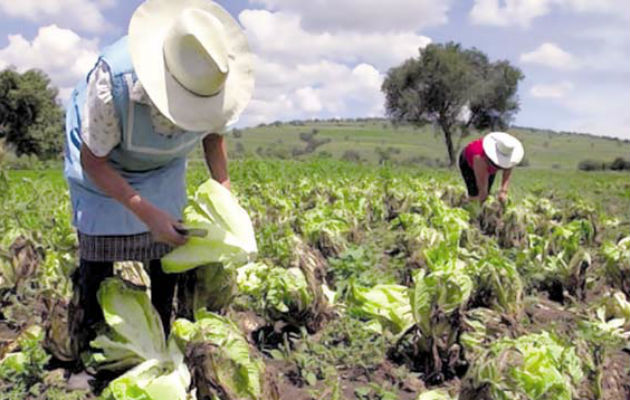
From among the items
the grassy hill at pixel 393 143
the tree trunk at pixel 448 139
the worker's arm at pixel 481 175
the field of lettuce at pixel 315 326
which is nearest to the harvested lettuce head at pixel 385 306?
the field of lettuce at pixel 315 326

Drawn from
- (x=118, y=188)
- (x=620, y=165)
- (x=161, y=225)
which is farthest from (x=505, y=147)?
(x=620, y=165)

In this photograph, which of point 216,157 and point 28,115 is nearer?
point 216,157

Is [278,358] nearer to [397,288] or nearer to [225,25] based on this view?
[397,288]

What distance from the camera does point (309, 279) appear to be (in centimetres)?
390

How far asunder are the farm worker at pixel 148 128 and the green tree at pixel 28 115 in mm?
37505

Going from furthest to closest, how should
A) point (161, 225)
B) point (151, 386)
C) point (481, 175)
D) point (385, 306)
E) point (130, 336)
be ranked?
1. point (481, 175)
2. point (385, 306)
3. point (130, 336)
4. point (161, 225)
5. point (151, 386)

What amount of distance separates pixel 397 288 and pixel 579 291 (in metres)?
1.98

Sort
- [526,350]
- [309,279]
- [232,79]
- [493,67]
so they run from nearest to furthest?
[526,350] → [232,79] → [309,279] → [493,67]

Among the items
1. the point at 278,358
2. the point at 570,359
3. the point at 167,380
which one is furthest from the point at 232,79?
the point at 570,359

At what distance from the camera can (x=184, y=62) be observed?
261 cm

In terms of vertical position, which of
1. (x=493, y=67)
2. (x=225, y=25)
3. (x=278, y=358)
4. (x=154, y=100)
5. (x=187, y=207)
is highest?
(x=493, y=67)

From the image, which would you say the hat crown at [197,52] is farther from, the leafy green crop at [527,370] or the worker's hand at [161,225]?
the leafy green crop at [527,370]

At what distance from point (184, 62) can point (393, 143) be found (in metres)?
59.7

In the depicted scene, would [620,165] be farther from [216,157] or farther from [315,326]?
[216,157]
